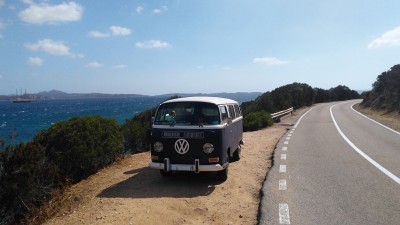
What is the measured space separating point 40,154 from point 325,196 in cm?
641

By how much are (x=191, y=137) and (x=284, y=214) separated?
274 centimetres

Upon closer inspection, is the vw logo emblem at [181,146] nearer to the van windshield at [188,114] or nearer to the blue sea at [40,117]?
the van windshield at [188,114]

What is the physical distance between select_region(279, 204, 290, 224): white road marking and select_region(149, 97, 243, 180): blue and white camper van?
5.99 ft

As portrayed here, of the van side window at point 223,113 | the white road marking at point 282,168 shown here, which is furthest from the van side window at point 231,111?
the white road marking at point 282,168

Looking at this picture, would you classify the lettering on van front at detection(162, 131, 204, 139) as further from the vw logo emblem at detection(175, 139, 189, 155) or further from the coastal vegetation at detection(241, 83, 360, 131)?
the coastal vegetation at detection(241, 83, 360, 131)

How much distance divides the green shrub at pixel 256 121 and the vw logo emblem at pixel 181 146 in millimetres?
13801

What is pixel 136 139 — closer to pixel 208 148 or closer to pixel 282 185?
pixel 208 148

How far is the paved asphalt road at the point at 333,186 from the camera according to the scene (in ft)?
18.8

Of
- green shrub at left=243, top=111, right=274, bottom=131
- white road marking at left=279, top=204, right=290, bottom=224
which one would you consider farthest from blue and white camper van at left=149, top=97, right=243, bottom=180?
green shrub at left=243, top=111, right=274, bottom=131

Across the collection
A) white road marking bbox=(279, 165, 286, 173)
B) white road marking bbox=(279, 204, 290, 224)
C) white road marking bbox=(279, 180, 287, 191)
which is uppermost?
white road marking bbox=(279, 165, 286, 173)

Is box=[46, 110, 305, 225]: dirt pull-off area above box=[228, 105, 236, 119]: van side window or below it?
below

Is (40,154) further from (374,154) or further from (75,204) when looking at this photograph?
(374,154)

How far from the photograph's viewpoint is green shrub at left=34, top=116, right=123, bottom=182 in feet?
31.6

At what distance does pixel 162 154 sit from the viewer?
7.93 m
